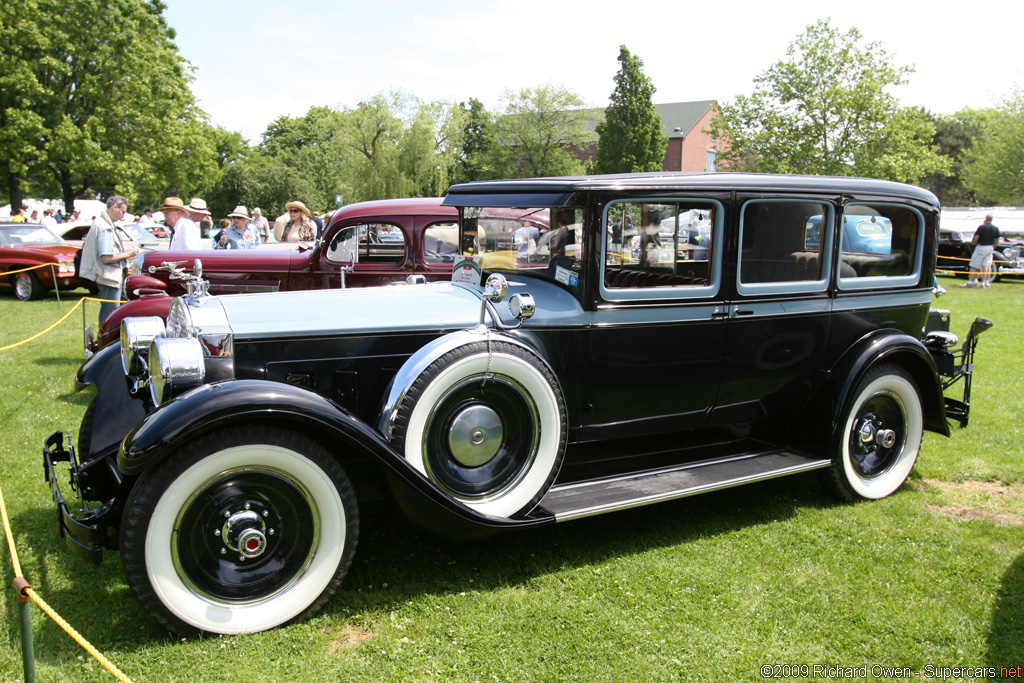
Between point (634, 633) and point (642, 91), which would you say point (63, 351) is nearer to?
point (634, 633)

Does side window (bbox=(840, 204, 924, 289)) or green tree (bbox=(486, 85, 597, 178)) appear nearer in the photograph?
side window (bbox=(840, 204, 924, 289))

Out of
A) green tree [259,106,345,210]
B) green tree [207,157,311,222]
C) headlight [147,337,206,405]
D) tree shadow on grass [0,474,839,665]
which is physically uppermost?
green tree [259,106,345,210]

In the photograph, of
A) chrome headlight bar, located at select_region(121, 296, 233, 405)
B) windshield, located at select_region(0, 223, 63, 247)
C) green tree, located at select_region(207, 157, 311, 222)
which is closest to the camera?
chrome headlight bar, located at select_region(121, 296, 233, 405)

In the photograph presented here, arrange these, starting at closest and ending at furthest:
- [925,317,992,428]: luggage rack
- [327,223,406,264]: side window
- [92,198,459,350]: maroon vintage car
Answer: [925,317,992,428]: luggage rack < [92,198,459,350]: maroon vintage car < [327,223,406,264]: side window

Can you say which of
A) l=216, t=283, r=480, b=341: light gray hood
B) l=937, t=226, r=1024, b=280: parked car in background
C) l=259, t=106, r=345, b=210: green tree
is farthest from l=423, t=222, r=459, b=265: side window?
l=259, t=106, r=345, b=210: green tree

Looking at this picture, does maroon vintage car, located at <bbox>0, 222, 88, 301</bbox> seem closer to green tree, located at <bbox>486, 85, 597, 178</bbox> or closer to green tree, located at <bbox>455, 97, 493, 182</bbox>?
green tree, located at <bbox>455, 97, 493, 182</bbox>

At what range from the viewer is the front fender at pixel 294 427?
8.95 ft

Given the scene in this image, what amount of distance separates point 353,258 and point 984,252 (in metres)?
18.0

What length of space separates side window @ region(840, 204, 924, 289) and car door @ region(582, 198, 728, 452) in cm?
107

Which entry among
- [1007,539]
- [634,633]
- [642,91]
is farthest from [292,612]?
[642,91]

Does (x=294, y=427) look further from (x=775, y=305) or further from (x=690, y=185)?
(x=775, y=305)

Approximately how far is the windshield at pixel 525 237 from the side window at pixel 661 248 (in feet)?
0.67

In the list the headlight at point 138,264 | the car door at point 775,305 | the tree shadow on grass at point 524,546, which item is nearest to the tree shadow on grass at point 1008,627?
the tree shadow on grass at point 524,546

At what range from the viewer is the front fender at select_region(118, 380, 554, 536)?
8.95 ft
